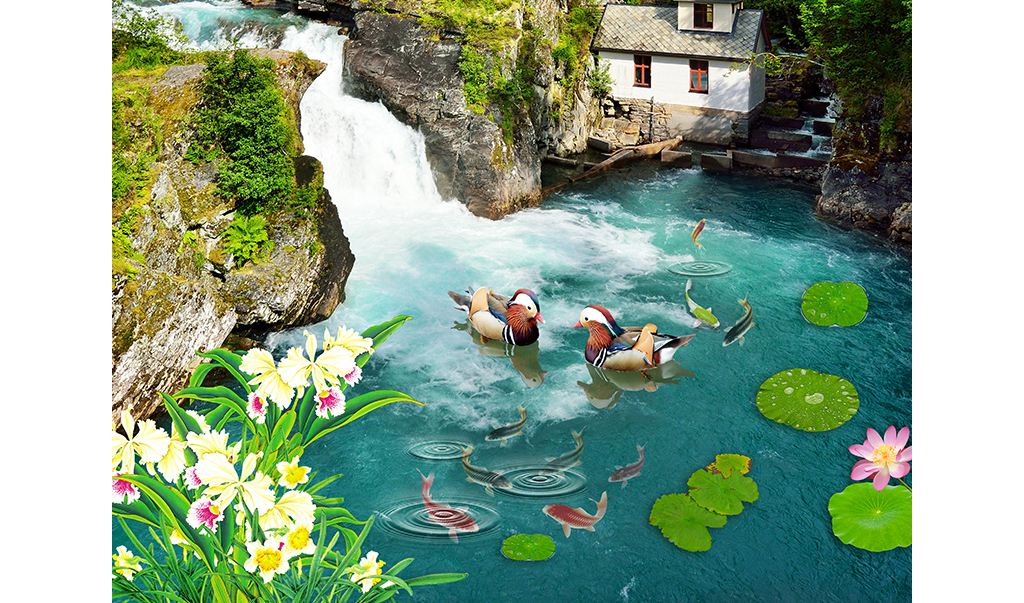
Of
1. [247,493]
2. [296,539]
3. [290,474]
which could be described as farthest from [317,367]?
[296,539]

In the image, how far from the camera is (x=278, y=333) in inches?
648

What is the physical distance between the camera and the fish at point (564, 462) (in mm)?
12336

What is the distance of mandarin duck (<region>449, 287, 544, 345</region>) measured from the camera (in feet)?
50.6

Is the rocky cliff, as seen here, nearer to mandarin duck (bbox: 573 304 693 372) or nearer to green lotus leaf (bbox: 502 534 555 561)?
mandarin duck (bbox: 573 304 693 372)

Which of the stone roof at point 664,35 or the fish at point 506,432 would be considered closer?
the fish at point 506,432

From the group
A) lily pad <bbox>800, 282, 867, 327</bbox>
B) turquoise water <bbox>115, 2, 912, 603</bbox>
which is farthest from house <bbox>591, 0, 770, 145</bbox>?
lily pad <bbox>800, 282, 867, 327</bbox>

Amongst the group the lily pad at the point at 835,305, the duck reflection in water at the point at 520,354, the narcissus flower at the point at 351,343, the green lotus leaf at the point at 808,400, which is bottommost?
the green lotus leaf at the point at 808,400

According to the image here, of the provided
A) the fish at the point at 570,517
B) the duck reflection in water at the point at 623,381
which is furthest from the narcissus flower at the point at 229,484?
the duck reflection in water at the point at 623,381

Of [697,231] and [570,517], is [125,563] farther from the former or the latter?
[697,231]

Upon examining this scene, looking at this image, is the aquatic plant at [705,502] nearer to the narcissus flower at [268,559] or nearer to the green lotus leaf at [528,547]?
the green lotus leaf at [528,547]

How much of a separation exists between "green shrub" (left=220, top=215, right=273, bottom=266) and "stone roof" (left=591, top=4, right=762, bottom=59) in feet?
55.9

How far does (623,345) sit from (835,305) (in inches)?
188

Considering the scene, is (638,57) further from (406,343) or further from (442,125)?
(406,343)

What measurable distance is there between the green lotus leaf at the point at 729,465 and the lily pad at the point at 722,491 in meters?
0.09
